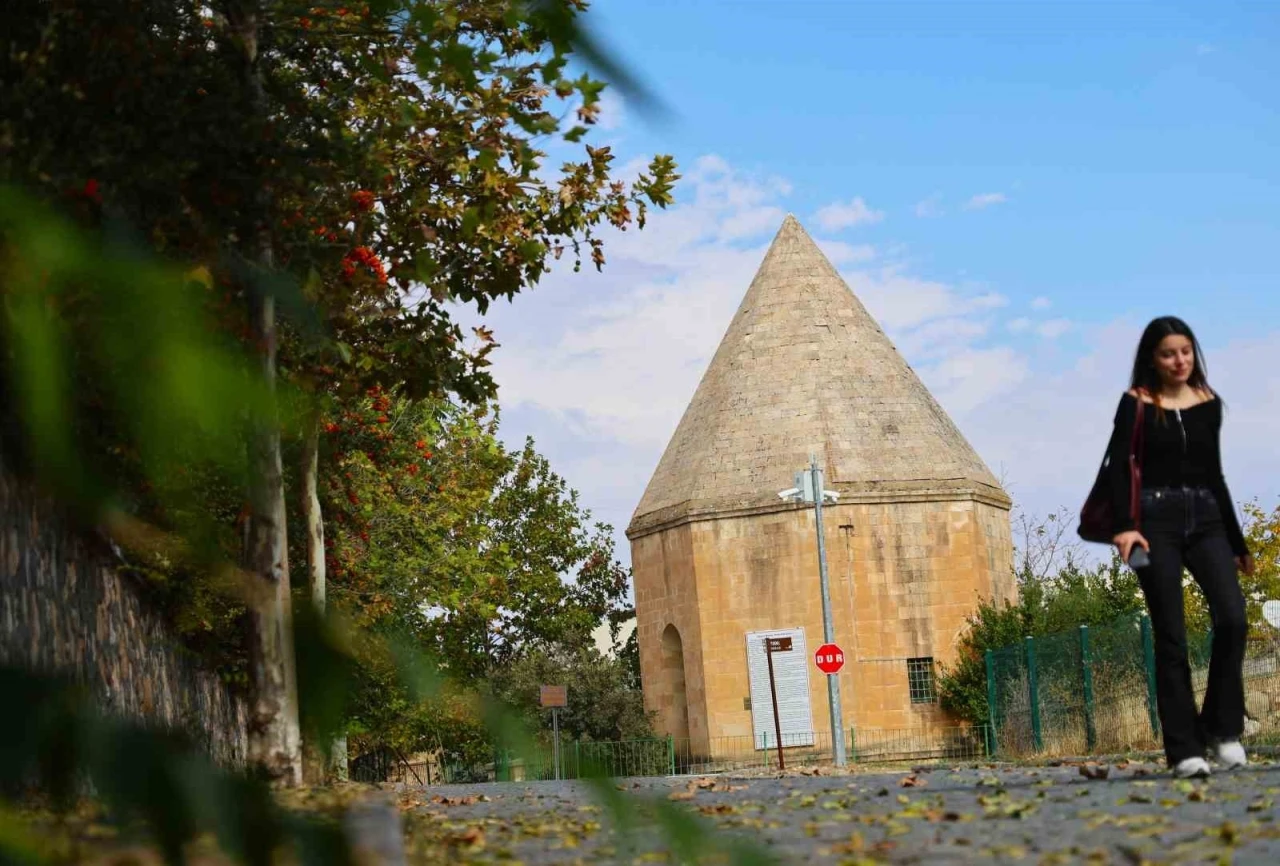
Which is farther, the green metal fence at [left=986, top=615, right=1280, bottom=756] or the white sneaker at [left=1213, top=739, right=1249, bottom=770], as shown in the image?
the green metal fence at [left=986, top=615, right=1280, bottom=756]

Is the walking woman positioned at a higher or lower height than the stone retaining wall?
higher

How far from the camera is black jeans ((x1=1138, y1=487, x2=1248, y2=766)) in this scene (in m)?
6.93

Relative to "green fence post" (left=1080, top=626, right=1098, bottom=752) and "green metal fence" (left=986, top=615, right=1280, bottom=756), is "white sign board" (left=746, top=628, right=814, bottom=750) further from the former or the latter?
"green fence post" (left=1080, top=626, right=1098, bottom=752)

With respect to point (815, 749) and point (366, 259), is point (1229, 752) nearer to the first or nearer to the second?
point (366, 259)

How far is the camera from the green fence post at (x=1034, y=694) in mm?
22500

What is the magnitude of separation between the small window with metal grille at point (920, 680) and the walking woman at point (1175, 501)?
31906mm

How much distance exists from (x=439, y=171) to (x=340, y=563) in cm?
956

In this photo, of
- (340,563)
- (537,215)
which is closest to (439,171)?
(537,215)

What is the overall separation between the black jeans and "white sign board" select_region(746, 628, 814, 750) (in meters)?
31.7

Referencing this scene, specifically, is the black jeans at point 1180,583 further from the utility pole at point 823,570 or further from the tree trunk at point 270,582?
the utility pole at point 823,570

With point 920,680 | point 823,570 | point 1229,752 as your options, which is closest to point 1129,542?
point 1229,752

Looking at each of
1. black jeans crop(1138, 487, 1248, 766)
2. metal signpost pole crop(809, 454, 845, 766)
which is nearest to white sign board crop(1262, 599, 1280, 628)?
black jeans crop(1138, 487, 1248, 766)

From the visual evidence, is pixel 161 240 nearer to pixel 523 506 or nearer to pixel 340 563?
pixel 340 563

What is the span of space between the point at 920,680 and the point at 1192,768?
3206cm
